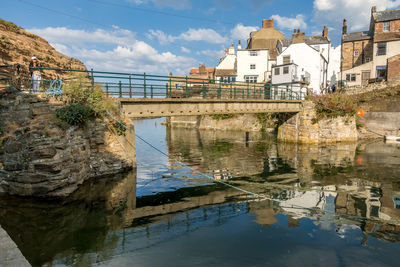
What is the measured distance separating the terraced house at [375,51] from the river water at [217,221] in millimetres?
30974

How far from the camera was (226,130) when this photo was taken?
45.6 meters

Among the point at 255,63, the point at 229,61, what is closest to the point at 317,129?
the point at 255,63

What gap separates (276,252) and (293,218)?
262 centimetres

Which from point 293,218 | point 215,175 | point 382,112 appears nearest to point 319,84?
point 382,112

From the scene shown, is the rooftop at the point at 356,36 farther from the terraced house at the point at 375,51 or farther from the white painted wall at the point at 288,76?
the white painted wall at the point at 288,76

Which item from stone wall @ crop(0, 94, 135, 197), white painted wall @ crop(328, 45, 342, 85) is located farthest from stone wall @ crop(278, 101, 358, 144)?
white painted wall @ crop(328, 45, 342, 85)

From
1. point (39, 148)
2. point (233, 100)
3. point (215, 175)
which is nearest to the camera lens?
point (39, 148)

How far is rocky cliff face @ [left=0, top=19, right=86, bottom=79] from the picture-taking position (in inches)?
1205

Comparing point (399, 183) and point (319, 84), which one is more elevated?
point (319, 84)

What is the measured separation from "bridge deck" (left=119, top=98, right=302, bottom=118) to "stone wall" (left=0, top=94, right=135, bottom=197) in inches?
119

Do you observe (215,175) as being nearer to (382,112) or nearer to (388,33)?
(382,112)

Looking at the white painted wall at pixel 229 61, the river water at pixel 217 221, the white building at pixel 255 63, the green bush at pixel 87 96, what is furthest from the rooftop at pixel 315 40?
the green bush at pixel 87 96

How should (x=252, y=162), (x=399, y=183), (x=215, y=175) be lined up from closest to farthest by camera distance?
(x=399, y=183), (x=215, y=175), (x=252, y=162)

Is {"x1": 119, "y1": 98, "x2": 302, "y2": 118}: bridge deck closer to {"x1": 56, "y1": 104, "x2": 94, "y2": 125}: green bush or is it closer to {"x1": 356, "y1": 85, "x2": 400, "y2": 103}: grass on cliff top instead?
{"x1": 56, "y1": 104, "x2": 94, "y2": 125}: green bush
